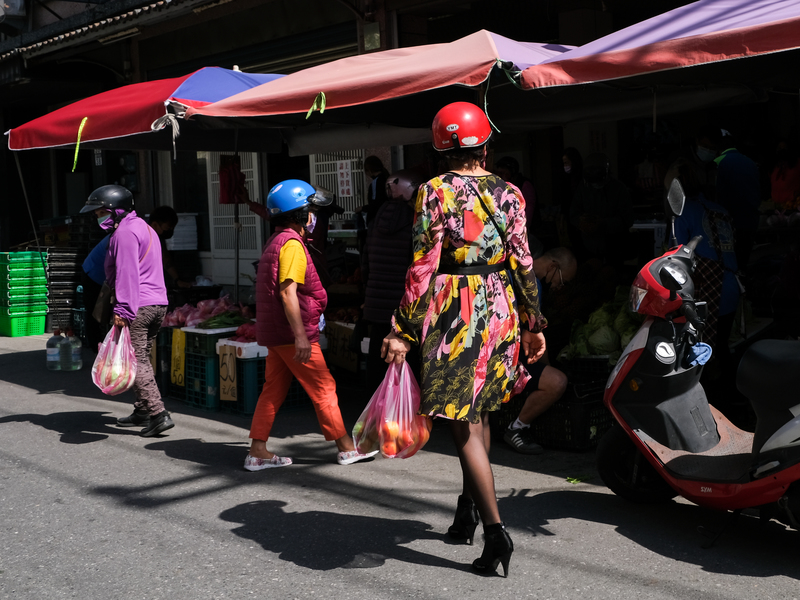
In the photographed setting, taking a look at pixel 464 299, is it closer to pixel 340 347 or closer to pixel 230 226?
pixel 340 347

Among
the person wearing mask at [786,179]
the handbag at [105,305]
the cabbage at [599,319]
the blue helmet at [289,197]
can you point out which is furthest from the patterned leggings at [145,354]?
the person wearing mask at [786,179]

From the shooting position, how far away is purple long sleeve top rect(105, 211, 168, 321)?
6.39 m

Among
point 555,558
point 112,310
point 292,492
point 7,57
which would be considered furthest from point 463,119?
point 7,57

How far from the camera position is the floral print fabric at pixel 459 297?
12.2ft

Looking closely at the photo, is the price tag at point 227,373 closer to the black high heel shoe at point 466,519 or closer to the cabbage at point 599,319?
the cabbage at point 599,319

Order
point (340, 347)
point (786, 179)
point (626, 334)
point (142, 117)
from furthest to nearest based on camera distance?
point (786, 179) → point (340, 347) → point (142, 117) → point (626, 334)

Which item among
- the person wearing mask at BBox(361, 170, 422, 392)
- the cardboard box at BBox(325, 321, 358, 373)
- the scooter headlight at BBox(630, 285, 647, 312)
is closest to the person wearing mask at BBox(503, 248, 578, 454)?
the person wearing mask at BBox(361, 170, 422, 392)

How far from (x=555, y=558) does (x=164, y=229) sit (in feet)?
20.2

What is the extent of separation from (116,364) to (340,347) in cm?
228

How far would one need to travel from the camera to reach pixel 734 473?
408cm

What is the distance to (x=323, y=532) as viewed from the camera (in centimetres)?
448

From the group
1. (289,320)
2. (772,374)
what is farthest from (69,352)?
(772,374)

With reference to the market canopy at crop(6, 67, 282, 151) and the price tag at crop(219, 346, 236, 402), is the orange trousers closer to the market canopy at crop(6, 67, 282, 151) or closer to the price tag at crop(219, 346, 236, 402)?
the price tag at crop(219, 346, 236, 402)

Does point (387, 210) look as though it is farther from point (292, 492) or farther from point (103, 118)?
point (103, 118)
